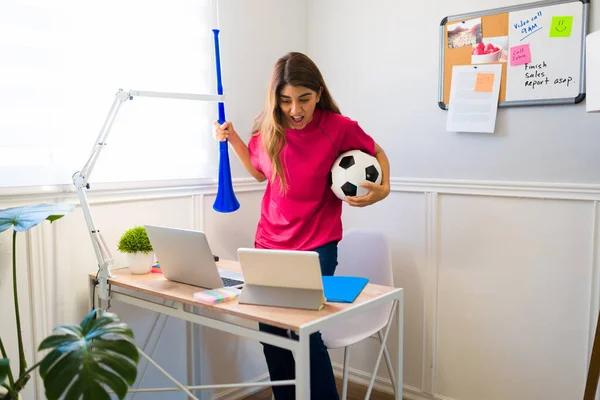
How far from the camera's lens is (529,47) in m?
2.11

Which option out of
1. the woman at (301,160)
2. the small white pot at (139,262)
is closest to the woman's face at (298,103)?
the woman at (301,160)

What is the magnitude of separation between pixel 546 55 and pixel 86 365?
1.80m

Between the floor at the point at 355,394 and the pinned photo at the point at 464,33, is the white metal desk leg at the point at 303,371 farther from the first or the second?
the pinned photo at the point at 464,33

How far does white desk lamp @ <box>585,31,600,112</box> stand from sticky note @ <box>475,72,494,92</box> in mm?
600

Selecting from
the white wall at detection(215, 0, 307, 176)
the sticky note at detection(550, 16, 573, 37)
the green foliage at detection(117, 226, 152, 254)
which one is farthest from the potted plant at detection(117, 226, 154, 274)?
the sticky note at detection(550, 16, 573, 37)

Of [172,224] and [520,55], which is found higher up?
[520,55]

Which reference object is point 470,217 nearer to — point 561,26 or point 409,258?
point 409,258

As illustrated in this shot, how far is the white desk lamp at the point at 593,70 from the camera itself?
1.55 metres

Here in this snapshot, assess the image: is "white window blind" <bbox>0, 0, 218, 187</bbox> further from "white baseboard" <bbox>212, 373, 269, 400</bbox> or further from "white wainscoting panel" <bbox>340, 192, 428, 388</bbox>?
"white baseboard" <bbox>212, 373, 269, 400</bbox>

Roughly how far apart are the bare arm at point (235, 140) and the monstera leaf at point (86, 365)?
3.14 feet

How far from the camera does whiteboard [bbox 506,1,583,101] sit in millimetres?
2016

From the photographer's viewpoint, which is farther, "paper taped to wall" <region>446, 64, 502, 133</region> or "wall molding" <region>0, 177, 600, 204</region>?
"paper taped to wall" <region>446, 64, 502, 133</region>

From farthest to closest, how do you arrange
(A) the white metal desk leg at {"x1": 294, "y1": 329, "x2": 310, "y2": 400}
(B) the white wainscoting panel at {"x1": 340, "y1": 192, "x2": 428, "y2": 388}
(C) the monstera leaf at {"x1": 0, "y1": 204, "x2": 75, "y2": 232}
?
(B) the white wainscoting panel at {"x1": 340, "y1": 192, "x2": 428, "y2": 388} < (C) the monstera leaf at {"x1": 0, "y1": 204, "x2": 75, "y2": 232} < (A) the white metal desk leg at {"x1": 294, "y1": 329, "x2": 310, "y2": 400}

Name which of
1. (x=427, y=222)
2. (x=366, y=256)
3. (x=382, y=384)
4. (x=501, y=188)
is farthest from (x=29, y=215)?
(x=382, y=384)
